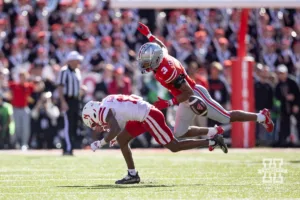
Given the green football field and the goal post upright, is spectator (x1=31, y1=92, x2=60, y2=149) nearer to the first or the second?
the green football field

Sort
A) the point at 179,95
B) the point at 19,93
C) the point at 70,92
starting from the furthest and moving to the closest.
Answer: the point at 19,93, the point at 70,92, the point at 179,95

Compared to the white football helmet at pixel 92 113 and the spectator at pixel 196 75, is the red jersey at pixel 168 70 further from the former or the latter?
the spectator at pixel 196 75

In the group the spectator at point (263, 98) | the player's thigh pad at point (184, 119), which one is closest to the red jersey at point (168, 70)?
the player's thigh pad at point (184, 119)

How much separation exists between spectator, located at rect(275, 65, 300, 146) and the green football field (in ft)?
7.90

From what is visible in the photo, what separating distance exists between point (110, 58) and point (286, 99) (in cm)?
Answer: 375

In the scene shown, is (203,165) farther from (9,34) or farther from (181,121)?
(9,34)

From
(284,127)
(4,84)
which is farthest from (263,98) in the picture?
(4,84)

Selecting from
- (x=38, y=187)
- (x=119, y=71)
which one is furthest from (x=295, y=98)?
(x=38, y=187)

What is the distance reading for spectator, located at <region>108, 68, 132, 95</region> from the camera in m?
17.2

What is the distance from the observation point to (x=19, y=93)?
17.1m

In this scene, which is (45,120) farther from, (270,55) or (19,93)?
(270,55)

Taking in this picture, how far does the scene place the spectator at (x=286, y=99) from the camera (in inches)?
703

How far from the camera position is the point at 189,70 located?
17.2 m

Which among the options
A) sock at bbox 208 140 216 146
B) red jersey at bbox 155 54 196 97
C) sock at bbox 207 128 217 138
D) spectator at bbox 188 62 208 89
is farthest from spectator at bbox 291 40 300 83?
sock at bbox 208 140 216 146
